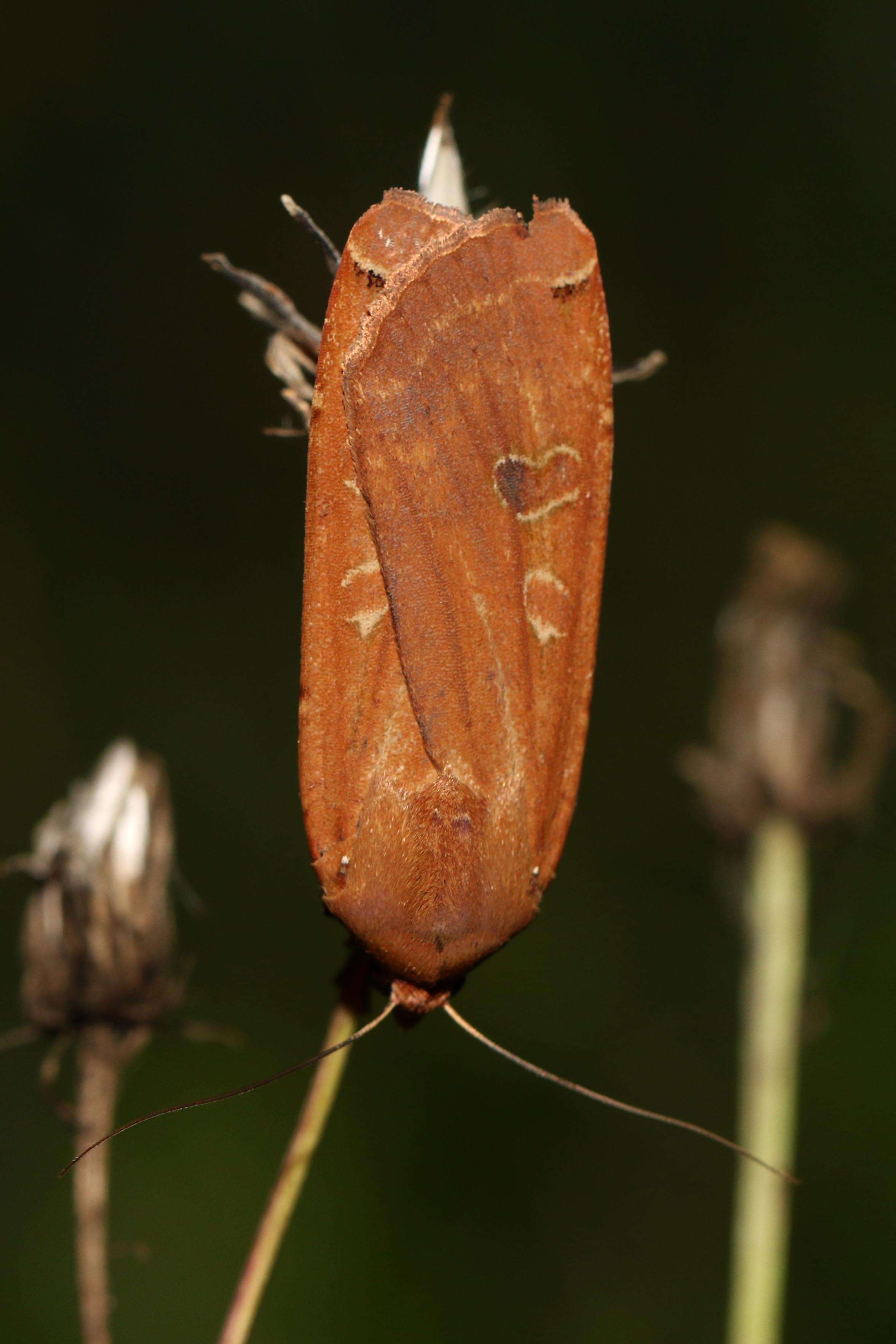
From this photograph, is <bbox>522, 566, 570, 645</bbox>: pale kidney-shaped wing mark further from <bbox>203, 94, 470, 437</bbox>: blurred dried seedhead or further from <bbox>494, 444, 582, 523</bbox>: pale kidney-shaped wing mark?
<bbox>203, 94, 470, 437</bbox>: blurred dried seedhead

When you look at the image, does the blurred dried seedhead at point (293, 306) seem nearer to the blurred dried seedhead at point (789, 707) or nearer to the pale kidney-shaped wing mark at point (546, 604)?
the pale kidney-shaped wing mark at point (546, 604)

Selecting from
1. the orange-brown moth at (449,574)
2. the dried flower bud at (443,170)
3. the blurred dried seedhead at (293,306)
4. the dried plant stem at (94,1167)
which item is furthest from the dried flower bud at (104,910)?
the dried flower bud at (443,170)

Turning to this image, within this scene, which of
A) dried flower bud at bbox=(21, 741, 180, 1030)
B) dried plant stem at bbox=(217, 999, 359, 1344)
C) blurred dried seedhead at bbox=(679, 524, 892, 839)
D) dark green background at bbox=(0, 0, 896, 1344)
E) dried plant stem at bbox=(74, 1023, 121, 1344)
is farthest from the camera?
dark green background at bbox=(0, 0, 896, 1344)

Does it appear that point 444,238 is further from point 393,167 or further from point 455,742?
point 393,167

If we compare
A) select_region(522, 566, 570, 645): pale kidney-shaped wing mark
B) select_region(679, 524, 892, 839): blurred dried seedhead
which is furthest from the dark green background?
select_region(522, 566, 570, 645): pale kidney-shaped wing mark

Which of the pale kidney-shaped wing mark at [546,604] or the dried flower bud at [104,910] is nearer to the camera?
the pale kidney-shaped wing mark at [546,604]

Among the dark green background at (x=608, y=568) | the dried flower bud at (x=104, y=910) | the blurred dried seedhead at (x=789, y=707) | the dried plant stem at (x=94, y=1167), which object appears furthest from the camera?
the dark green background at (x=608, y=568)
